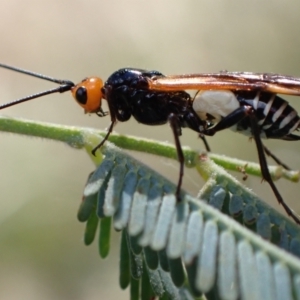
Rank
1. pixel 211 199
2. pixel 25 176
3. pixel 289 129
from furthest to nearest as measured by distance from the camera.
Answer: pixel 25 176
pixel 289 129
pixel 211 199

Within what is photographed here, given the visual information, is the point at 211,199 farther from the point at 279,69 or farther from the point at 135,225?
the point at 279,69

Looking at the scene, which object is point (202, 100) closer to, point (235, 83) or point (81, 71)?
point (235, 83)

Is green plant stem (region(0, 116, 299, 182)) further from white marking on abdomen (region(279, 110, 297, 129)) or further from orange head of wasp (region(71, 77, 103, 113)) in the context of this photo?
orange head of wasp (region(71, 77, 103, 113))

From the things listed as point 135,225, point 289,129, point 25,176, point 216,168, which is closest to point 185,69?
point 25,176

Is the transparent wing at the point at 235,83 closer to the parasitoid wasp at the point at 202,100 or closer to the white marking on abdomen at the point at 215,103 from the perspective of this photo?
the parasitoid wasp at the point at 202,100

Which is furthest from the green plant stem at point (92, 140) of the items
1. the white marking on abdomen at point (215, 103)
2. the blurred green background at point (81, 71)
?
the blurred green background at point (81, 71)

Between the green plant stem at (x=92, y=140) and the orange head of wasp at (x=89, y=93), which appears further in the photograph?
the orange head of wasp at (x=89, y=93)

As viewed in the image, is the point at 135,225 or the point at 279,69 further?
the point at 279,69

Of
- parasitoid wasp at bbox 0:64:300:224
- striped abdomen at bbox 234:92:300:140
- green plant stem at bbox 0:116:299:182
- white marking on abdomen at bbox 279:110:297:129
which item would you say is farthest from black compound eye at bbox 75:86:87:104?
white marking on abdomen at bbox 279:110:297:129

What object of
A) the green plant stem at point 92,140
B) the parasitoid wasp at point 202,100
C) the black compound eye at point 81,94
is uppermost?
the parasitoid wasp at point 202,100
